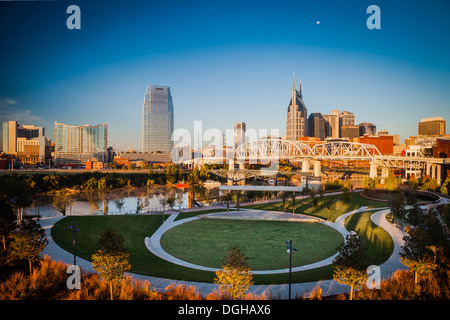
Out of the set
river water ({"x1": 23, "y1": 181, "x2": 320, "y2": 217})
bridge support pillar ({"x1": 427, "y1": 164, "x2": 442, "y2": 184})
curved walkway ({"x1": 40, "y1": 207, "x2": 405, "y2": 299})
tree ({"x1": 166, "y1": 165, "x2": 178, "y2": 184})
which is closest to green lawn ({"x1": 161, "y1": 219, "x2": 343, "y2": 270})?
curved walkway ({"x1": 40, "y1": 207, "x2": 405, "y2": 299})

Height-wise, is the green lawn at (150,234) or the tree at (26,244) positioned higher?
the tree at (26,244)

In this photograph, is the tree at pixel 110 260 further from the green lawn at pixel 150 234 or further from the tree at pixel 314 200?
the tree at pixel 314 200

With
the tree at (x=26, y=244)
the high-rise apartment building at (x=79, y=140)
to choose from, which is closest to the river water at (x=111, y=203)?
the tree at (x=26, y=244)

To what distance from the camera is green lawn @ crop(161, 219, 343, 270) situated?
67.2ft

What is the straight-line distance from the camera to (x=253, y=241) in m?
24.5

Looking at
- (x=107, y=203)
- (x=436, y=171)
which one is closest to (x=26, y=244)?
(x=107, y=203)

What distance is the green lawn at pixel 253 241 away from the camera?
20.5m

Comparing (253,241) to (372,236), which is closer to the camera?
(253,241)

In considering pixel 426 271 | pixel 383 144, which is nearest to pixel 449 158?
pixel 426 271

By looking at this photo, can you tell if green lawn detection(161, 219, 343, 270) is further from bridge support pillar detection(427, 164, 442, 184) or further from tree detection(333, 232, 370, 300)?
bridge support pillar detection(427, 164, 442, 184)

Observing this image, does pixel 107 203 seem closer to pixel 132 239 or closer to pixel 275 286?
pixel 132 239

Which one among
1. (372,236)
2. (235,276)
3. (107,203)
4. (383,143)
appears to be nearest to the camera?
(235,276)
